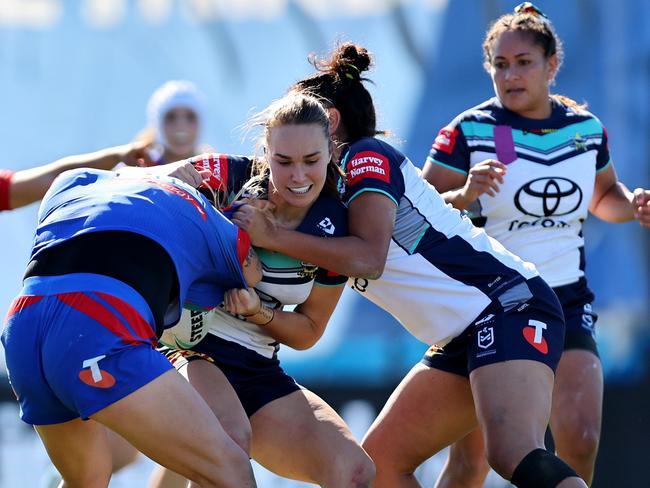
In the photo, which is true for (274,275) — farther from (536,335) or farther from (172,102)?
(172,102)

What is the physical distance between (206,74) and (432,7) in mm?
1490

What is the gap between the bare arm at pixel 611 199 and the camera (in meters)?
Result: 4.47

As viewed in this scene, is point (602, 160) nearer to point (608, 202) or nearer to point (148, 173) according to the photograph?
point (608, 202)

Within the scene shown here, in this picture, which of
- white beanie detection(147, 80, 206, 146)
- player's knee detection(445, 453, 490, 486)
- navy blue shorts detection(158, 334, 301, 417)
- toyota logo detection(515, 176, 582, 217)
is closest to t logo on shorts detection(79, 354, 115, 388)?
navy blue shorts detection(158, 334, 301, 417)

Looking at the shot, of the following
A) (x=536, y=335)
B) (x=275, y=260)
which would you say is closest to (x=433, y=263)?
(x=536, y=335)

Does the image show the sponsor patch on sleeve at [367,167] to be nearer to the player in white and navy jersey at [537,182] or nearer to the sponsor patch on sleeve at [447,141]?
the player in white and navy jersey at [537,182]

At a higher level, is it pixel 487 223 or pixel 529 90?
pixel 529 90

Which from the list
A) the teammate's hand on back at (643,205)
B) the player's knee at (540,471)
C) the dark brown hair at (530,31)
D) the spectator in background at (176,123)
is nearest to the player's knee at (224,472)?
the player's knee at (540,471)

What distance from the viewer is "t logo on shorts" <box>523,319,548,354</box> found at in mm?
3531

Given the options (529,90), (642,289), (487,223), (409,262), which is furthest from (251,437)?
(642,289)

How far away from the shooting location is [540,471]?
3.20 m

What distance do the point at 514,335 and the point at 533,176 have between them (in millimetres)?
965

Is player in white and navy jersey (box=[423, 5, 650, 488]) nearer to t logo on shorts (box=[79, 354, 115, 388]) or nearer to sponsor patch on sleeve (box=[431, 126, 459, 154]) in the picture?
sponsor patch on sleeve (box=[431, 126, 459, 154])

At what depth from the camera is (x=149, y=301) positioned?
9.29 ft
